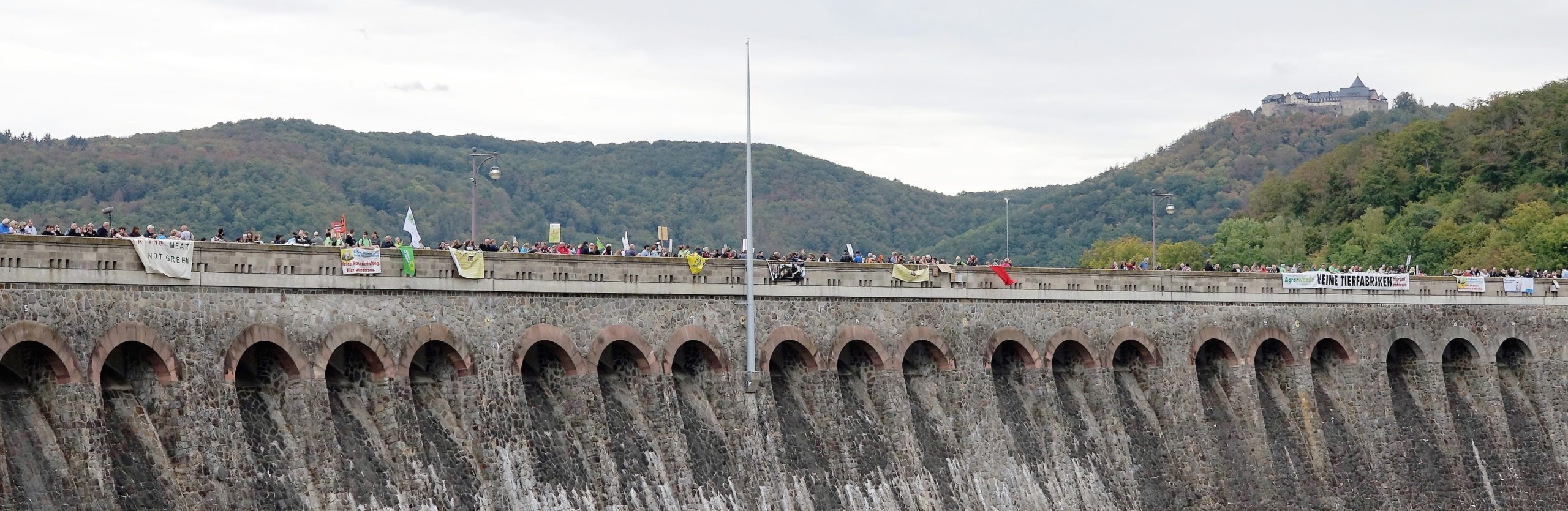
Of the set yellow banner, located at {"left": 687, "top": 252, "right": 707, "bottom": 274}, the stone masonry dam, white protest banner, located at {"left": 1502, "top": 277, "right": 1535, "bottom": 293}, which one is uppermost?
yellow banner, located at {"left": 687, "top": 252, "right": 707, "bottom": 274}

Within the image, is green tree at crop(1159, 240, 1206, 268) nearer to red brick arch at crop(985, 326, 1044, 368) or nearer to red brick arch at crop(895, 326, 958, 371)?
red brick arch at crop(985, 326, 1044, 368)

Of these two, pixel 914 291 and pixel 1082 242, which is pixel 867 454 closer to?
pixel 914 291

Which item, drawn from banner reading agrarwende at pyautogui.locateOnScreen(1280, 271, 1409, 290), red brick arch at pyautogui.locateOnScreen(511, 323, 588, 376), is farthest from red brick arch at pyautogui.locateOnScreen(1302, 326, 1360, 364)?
red brick arch at pyautogui.locateOnScreen(511, 323, 588, 376)

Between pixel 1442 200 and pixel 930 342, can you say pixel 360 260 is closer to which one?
pixel 930 342

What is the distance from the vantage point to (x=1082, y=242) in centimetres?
15562

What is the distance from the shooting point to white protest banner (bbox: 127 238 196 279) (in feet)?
115

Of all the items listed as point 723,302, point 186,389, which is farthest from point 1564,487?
point 186,389

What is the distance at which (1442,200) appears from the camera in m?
101

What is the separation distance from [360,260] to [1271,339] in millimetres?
33078

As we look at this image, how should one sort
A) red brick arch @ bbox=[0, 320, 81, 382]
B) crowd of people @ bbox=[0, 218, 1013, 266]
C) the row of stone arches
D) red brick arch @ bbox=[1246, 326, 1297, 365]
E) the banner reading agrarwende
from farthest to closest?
the banner reading agrarwende < red brick arch @ bbox=[1246, 326, 1297, 365] < crowd of people @ bbox=[0, 218, 1013, 266] < the row of stone arches < red brick arch @ bbox=[0, 320, 81, 382]

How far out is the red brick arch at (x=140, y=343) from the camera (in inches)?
1340

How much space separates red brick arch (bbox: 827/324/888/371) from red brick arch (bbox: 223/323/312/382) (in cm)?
1562

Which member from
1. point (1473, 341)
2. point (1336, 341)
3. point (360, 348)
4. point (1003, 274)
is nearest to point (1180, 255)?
point (1473, 341)

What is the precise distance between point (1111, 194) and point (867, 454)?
123 m
